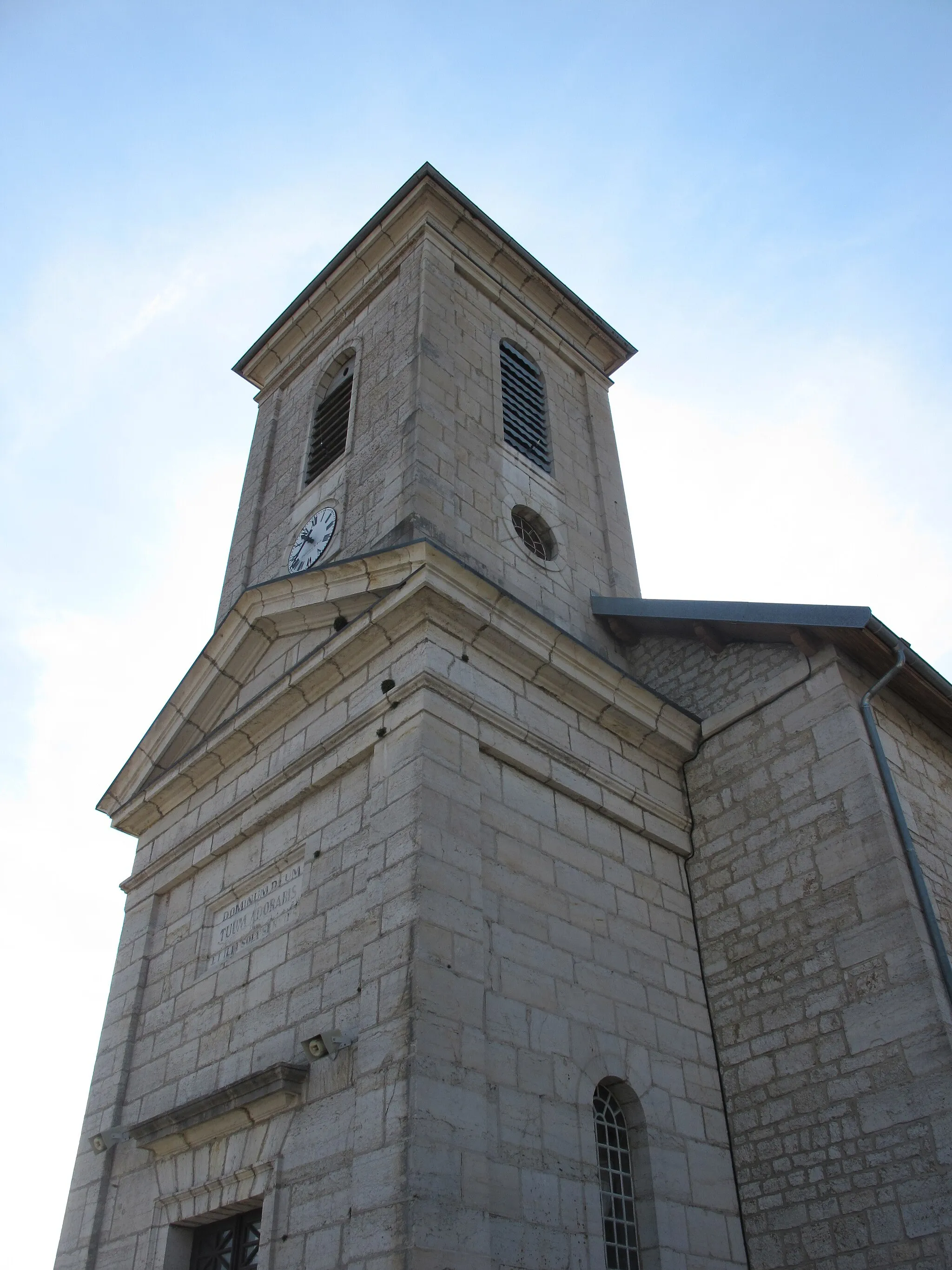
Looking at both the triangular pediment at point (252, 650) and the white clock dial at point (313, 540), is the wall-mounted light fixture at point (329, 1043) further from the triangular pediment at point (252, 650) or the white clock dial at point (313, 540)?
the white clock dial at point (313, 540)

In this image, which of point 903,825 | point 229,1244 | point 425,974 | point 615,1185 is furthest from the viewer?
point 903,825

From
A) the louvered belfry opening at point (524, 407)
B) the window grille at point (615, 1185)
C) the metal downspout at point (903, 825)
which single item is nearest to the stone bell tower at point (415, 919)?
the window grille at point (615, 1185)

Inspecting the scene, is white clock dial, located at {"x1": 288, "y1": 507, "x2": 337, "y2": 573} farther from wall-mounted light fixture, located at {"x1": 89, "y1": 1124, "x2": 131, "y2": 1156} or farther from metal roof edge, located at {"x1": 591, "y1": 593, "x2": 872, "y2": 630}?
wall-mounted light fixture, located at {"x1": 89, "y1": 1124, "x2": 131, "y2": 1156}

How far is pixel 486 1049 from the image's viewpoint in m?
6.71

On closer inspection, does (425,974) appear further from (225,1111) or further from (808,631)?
(808,631)

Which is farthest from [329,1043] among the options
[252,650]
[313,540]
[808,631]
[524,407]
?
[524,407]

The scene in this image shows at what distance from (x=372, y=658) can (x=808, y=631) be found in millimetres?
3559

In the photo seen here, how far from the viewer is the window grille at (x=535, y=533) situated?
11.1m

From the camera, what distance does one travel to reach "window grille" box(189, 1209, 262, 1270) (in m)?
7.19

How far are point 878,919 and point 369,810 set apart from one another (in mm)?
3591

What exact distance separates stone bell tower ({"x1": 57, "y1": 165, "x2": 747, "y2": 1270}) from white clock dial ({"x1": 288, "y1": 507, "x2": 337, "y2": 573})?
0.15 feet

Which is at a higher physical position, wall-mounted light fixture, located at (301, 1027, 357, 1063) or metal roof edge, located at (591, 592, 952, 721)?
metal roof edge, located at (591, 592, 952, 721)

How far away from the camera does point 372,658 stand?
8453mm

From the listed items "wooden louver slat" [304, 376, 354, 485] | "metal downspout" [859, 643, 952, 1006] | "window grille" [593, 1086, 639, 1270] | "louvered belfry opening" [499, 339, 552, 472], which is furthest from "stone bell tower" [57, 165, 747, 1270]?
"metal downspout" [859, 643, 952, 1006]
